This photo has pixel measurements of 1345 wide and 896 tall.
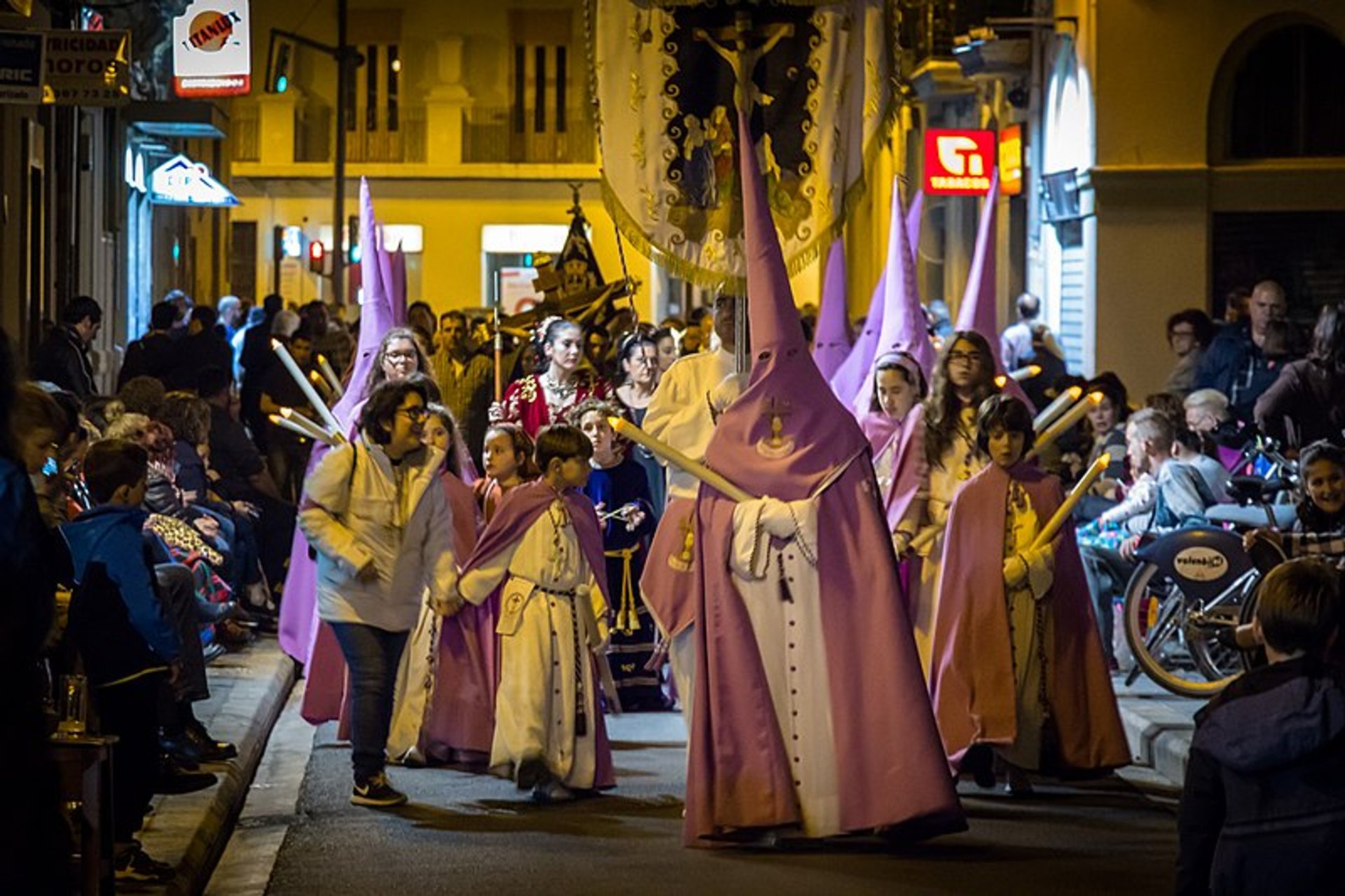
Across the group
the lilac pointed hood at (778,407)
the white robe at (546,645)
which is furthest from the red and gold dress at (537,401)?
the lilac pointed hood at (778,407)

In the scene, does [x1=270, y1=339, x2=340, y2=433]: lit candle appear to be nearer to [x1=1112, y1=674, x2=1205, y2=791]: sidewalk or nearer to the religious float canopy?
the religious float canopy

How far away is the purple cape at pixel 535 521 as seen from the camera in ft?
40.5

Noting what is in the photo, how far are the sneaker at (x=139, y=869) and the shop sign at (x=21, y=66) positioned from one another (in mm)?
8166

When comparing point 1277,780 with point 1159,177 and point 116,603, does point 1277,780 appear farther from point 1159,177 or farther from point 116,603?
point 1159,177

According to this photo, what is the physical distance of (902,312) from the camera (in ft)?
49.6

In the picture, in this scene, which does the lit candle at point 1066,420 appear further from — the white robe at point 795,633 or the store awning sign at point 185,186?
the store awning sign at point 185,186

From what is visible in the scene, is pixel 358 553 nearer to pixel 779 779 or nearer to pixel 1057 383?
pixel 779 779

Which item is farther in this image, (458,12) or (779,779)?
(458,12)

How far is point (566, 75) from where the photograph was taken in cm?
6378

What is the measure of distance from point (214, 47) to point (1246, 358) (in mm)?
17176

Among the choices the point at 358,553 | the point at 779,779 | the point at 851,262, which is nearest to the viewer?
the point at 779,779

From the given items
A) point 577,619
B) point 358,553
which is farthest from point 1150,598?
point 358,553

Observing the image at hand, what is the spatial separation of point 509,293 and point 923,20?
1060 centimetres

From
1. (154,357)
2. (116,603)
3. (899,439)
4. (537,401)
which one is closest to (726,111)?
(899,439)
